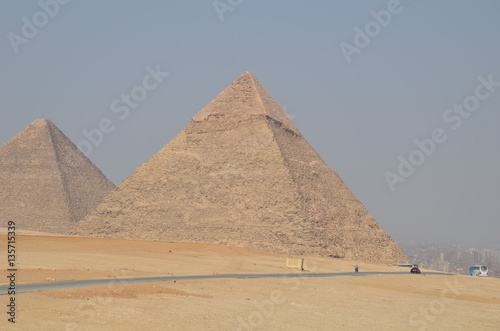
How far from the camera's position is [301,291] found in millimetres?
28391

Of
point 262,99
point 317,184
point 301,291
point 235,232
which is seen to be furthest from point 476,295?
point 262,99

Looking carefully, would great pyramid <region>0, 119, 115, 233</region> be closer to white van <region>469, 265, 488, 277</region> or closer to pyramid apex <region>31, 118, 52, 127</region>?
pyramid apex <region>31, 118, 52, 127</region>

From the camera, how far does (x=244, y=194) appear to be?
71.0 metres

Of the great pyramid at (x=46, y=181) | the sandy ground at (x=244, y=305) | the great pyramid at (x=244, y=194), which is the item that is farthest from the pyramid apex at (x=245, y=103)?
the sandy ground at (x=244, y=305)

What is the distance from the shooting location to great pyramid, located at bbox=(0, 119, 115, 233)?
9456cm

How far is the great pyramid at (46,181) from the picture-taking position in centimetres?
9456

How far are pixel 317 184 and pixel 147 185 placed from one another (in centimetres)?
1716

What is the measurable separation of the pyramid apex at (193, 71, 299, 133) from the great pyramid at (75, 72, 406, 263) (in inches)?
4.8

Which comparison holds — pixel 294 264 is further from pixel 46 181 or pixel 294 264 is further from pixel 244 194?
pixel 46 181

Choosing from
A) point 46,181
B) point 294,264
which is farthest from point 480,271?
point 46,181

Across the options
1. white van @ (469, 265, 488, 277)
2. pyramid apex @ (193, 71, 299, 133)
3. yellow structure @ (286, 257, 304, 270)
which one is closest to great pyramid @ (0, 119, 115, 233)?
pyramid apex @ (193, 71, 299, 133)

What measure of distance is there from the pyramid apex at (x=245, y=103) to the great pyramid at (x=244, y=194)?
122 millimetres

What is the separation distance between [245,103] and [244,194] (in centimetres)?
1242

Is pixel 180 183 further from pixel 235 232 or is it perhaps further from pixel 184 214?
pixel 235 232
